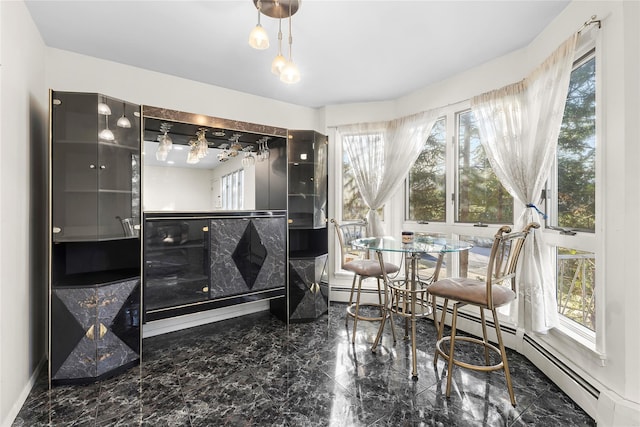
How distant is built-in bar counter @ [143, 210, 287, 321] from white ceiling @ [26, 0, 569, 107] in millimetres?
1403

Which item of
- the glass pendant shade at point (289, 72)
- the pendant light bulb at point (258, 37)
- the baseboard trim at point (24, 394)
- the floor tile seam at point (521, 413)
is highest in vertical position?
the pendant light bulb at point (258, 37)

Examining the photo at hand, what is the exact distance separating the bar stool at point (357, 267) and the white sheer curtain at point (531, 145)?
3.56 ft

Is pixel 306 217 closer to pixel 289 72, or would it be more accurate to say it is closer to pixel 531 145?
pixel 289 72

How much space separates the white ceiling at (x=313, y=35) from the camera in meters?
1.87

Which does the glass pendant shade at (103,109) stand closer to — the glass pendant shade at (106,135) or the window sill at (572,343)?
the glass pendant shade at (106,135)

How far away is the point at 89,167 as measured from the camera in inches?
78.4

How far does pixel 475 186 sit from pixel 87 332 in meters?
3.54

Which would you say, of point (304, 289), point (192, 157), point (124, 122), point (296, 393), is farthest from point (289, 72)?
point (304, 289)

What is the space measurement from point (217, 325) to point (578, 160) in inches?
138

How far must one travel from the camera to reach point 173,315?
7.90 ft

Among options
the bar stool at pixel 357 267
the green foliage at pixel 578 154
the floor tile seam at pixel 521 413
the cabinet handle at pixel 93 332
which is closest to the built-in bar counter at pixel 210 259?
the cabinet handle at pixel 93 332

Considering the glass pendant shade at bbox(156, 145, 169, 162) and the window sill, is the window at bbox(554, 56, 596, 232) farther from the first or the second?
the glass pendant shade at bbox(156, 145, 169, 162)

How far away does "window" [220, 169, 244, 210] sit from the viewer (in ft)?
9.60

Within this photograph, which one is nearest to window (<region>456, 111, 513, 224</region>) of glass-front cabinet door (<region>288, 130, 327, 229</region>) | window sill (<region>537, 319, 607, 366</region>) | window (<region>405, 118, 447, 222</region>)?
window (<region>405, 118, 447, 222</region>)
